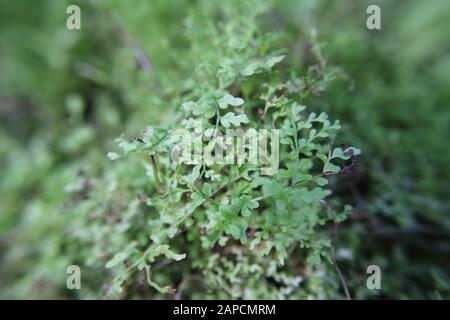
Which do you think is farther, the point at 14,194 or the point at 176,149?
the point at 14,194

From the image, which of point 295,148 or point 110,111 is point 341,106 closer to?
point 295,148

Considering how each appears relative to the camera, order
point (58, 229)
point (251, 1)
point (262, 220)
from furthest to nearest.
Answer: point (58, 229)
point (251, 1)
point (262, 220)

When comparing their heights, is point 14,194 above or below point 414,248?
above

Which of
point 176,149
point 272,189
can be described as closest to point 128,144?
point 176,149

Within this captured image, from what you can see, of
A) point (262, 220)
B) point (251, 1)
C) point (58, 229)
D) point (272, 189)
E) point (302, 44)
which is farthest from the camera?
point (302, 44)

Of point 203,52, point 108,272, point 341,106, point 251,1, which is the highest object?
point 251,1

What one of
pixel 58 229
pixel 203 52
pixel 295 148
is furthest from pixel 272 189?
pixel 58 229

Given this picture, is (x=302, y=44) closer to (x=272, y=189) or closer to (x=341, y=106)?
(x=341, y=106)
